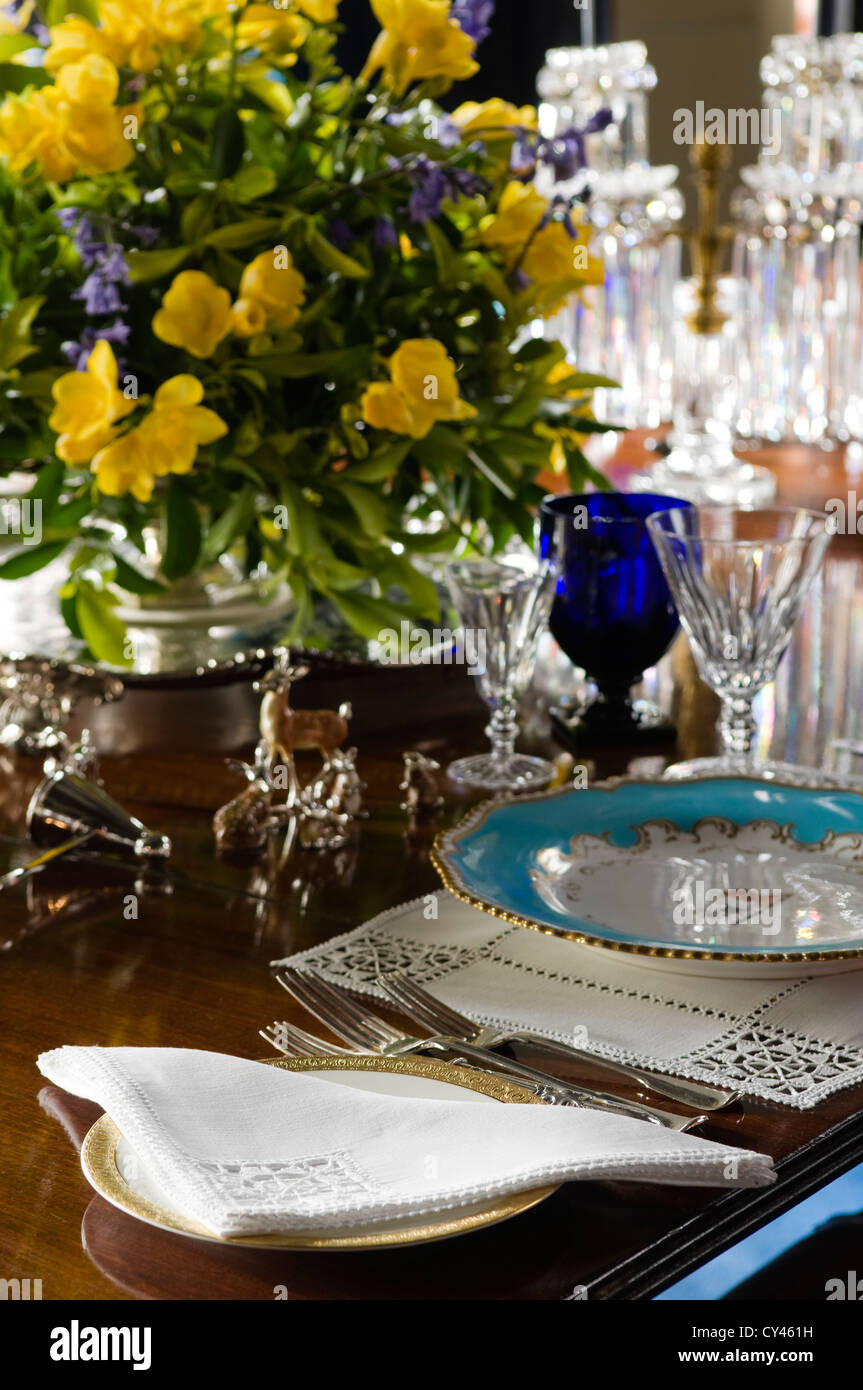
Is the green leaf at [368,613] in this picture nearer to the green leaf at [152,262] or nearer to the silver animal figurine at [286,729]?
the silver animal figurine at [286,729]

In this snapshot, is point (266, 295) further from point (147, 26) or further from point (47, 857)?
point (47, 857)

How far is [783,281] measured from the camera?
2209 millimetres

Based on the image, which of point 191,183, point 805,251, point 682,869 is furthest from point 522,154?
point 805,251

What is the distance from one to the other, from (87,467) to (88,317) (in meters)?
0.10

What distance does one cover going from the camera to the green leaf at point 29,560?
106 centimetres

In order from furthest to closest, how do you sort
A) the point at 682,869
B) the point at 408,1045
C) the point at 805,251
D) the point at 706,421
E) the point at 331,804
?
the point at 805,251
the point at 706,421
the point at 331,804
the point at 682,869
the point at 408,1045

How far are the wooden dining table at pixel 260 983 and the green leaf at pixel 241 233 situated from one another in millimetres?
299

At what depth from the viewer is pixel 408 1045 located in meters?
0.66

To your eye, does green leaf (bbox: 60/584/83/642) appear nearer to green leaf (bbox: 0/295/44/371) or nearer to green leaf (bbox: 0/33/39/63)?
green leaf (bbox: 0/295/44/371)

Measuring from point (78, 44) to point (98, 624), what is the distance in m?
0.38

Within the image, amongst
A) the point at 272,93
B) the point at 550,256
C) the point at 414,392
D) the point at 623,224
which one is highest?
the point at 623,224

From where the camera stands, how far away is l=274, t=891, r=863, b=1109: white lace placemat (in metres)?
0.65
